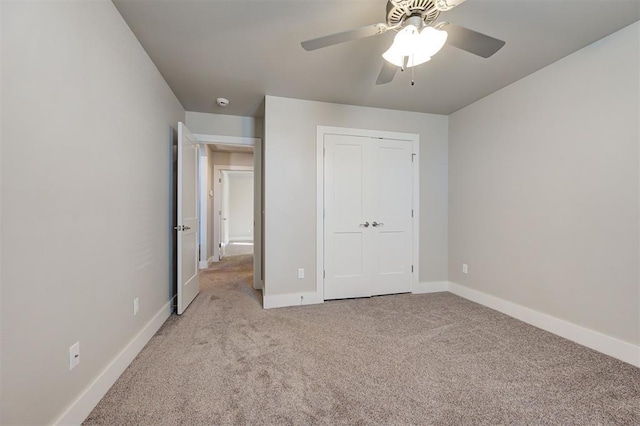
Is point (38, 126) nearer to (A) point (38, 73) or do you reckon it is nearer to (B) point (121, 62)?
(A) point (38, 73)

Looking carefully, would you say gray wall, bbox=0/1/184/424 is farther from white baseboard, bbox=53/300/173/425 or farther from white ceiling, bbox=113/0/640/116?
white ceiling, bbox=113/0/640/116

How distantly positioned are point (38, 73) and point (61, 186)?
1.56 ft

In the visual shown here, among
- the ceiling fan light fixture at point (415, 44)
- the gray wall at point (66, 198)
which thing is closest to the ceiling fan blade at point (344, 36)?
the ceiling fan light fixture at point (415, 44)

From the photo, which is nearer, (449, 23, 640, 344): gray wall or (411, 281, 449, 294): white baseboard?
(449, 23, 640, 344): gray wall

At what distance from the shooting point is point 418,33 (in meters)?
1.44

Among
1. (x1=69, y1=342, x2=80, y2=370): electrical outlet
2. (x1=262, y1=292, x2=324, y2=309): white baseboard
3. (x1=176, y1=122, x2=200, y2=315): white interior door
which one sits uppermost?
(x1=176, y1=122, x2=200, y2=315): white interior door

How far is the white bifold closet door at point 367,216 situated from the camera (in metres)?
3.15

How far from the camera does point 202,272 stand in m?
4.61

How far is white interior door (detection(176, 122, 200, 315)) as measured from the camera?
8.61ft

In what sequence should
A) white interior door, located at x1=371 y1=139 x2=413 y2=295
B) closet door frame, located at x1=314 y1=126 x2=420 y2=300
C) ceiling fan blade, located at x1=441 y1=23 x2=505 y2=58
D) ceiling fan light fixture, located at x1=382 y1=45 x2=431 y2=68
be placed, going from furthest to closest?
white interior door, located at x1=371 y1=139 x2=413 y2=295 → closet door frame, located at x1=314 y1=126 x2=420 y2=300 → ceiling fan light fixture, located at x1=382 y1=45 x2=431 y2=68 → ceiling fan blade, located at x1=441 y1=23 x2=505 y2=58

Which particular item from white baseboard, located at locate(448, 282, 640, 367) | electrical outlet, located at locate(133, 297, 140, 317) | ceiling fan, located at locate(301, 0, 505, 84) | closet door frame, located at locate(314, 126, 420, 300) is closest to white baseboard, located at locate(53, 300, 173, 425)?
electrical outlet, located at locate(133, 297, 140, 317)

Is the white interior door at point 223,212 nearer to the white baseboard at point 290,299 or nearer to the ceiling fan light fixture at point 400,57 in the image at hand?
the white baseboard at point 290,299

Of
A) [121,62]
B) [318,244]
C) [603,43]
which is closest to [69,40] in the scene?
[121,62]

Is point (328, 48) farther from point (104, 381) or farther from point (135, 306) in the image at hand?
point (104, 381)
